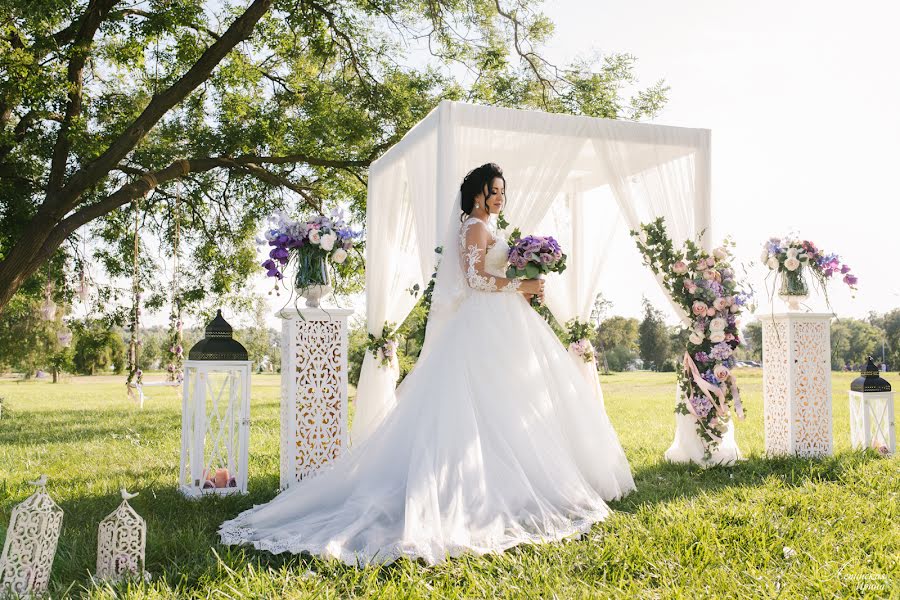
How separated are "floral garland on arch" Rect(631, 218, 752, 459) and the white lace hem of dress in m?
Result: 2.19

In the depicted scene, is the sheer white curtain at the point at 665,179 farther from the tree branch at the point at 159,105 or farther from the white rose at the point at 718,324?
the tree branch at the point at 159,105

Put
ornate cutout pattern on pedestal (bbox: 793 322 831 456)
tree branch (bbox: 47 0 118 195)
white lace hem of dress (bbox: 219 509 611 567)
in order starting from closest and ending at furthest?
white lace hem of dress (bbox: 219 509 611 567) → ornate cutout pattern on pedestal (bbox: 793 322 831 456) → tree branch (bbox: 47 0 118 195)

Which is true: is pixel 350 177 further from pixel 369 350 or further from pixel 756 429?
pixel 756 429

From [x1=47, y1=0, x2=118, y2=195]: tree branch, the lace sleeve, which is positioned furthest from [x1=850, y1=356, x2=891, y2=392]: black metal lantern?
[x1=47, y1=0, x2=118, y2=195]: tree branch

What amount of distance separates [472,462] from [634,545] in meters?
0.87

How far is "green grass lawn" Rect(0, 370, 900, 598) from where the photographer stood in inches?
105

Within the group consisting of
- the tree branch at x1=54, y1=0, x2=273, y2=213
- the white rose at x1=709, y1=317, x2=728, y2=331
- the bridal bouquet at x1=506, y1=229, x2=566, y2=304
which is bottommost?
the white rose at x1=709, y1=317, x2=728, y2=331

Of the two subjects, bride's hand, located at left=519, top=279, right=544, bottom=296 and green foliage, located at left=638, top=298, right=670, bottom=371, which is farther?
green foliage, located at left=638, top=298, right=670, bottom=371

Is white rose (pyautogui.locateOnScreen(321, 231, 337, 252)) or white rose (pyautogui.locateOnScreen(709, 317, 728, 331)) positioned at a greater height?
white rose (pyautogui.locateOnScreen(321, 231, 337, 252))

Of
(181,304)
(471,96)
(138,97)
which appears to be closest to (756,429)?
(471,96)

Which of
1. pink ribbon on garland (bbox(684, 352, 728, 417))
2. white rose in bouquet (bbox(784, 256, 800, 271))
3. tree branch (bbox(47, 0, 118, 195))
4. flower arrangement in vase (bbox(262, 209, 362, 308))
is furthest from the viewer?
tree branch (bbox(47, 0, 118, 195))

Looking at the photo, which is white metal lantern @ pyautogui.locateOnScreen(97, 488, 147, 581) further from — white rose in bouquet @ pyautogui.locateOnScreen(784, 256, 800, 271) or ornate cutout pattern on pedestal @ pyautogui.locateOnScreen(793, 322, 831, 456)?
white rose in bouquet @ pyautogui.locateOnScreen(784, 256, 800, 271)

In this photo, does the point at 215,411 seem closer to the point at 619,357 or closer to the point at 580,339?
the point at 580,339

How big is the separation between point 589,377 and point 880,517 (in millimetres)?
2479
